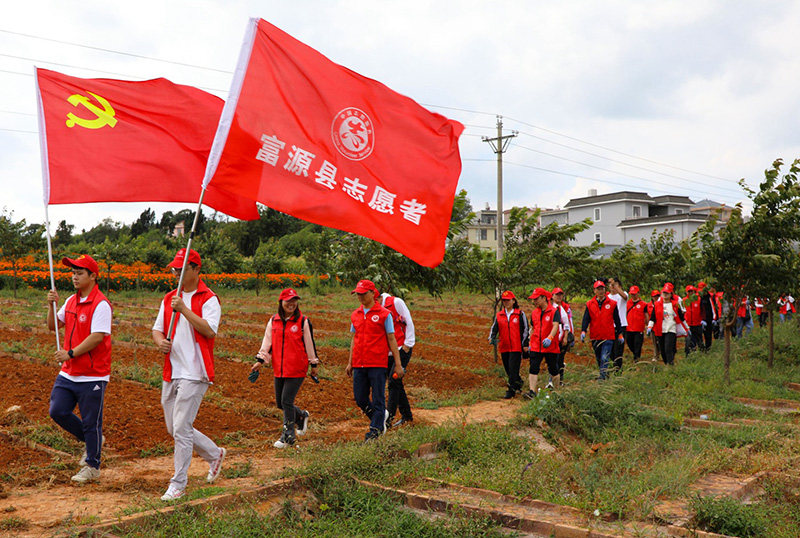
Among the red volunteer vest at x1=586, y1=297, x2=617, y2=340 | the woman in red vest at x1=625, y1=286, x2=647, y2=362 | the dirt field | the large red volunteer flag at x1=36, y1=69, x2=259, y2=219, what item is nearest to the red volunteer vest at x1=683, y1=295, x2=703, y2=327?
the dirt field

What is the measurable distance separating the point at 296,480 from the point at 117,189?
9.68ft

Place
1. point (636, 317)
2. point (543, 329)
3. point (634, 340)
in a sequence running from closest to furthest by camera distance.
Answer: point (543, 329), point (636, 317), point (634, 340)

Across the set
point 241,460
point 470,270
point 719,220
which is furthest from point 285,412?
point 719,220

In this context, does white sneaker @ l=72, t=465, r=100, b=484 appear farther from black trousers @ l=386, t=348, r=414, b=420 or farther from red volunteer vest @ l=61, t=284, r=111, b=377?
black trousers @ l=386, t=348, r=414, b=420

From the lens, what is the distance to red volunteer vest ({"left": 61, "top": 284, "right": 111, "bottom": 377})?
6094 mm

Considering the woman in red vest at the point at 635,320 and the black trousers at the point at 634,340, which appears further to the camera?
the black trousers at the point at 634,340

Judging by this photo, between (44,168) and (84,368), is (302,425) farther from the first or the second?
(44,168)

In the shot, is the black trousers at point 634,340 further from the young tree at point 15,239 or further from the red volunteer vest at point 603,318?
the young tree at point 15,239

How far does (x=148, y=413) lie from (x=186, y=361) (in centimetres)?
350

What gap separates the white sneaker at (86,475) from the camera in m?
6.05

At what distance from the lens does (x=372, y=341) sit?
7.84 metres

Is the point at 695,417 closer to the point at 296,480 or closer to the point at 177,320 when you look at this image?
the point at 296,480

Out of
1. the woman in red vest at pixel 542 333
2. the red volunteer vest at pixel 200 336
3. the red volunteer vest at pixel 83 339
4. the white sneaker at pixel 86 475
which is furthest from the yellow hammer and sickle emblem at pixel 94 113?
the woman in red vest at pixel 542 333

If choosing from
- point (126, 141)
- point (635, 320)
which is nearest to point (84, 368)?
point (126, 141)
